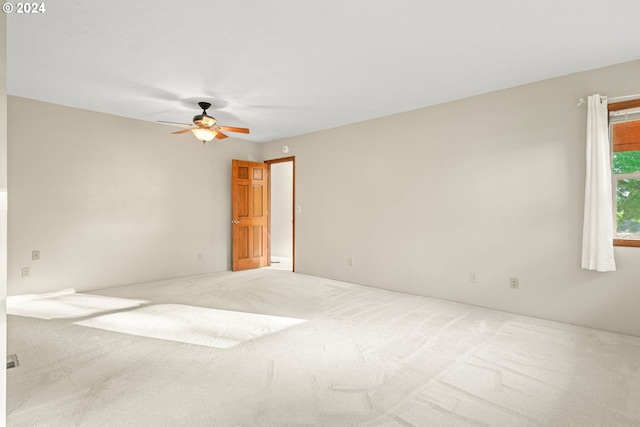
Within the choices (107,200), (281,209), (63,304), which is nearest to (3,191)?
(63,304)

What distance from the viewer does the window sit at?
321 centimetres

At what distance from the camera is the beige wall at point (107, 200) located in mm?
4285

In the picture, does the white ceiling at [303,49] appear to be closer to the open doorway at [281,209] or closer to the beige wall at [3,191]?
the beige wall at [3,191]

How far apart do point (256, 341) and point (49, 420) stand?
145 centimetres

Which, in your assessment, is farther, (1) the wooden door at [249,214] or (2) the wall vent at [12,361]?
(1) the wooden door at [249,214]

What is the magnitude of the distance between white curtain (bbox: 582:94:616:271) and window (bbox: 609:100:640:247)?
0.57 ft

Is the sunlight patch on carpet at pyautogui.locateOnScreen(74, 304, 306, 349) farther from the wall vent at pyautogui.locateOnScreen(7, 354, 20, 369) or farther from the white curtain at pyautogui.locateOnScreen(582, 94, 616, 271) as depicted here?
the white curtain at pyautogui.locateOnScreen(582, 94, 616, 271)

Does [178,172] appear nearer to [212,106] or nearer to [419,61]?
[212,106]

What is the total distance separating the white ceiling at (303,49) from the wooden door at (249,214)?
222cm

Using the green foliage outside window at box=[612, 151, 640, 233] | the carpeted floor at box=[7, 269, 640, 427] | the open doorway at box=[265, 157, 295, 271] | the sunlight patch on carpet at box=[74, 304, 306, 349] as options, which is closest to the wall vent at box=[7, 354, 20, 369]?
the carpeted floor at box=[7, 269, 640, 427]

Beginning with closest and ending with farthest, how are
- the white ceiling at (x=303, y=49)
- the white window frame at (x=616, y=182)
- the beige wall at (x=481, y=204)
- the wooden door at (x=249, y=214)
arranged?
the white ceiling at (x=303, y=49)
the white window frame at (x=616, y=182)
the beige wall at (x=481, y=204)
the wooden door at (x=249, y=214)

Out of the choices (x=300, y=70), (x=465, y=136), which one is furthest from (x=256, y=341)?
(x=465, y=136)

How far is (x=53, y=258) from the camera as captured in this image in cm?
449

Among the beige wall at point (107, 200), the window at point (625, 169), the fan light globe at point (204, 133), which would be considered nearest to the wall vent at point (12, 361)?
the beige wall at point (107, 200)
